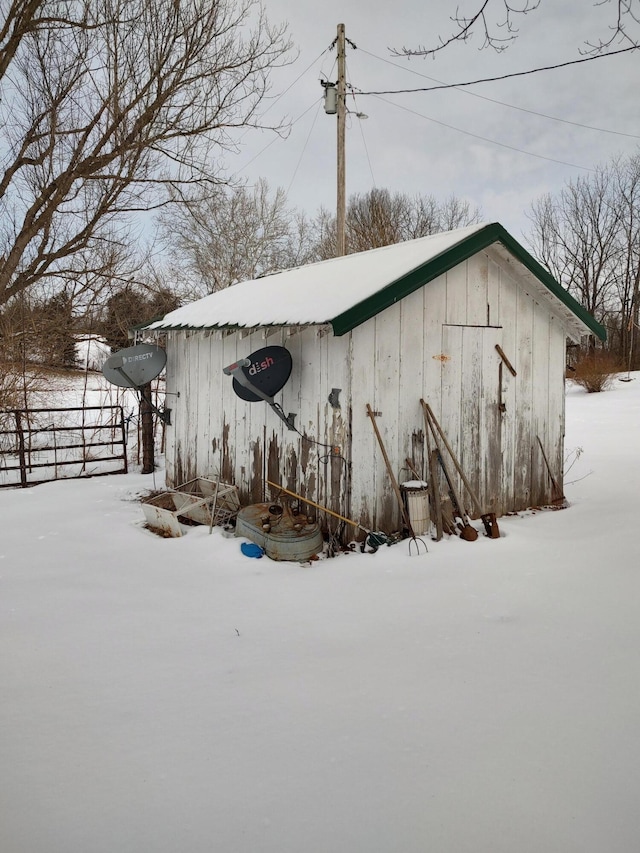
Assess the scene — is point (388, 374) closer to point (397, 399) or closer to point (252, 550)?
point (397, 399)

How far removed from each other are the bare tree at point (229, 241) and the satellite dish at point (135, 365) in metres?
16.7

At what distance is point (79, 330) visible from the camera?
12.3m

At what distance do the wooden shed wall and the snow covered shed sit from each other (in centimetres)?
2

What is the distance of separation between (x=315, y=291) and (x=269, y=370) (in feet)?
4.07

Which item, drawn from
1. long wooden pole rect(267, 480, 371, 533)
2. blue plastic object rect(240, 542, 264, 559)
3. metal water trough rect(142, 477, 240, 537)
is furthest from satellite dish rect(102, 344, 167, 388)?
blue plastic object rect(240, 542, 264, 559)

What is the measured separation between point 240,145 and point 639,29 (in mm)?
9715

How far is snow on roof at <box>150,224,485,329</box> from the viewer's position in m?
5.76

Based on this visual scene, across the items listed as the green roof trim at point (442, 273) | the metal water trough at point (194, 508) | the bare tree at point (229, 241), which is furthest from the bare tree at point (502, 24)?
the bare tree at point (229, 241)

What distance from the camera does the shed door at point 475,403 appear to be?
6.51 m

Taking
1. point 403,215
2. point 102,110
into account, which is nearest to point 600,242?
point 403,215

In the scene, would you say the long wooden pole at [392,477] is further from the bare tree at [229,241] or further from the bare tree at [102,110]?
the bare tree at [229,241]

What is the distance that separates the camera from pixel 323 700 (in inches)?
125

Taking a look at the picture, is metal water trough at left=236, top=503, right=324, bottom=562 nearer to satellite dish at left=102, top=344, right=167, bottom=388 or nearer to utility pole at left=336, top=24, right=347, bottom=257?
satellite dish at left=102, top=344, right=167, bottom=388

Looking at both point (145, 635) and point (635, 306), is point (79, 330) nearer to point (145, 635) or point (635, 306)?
point (145, 635)
